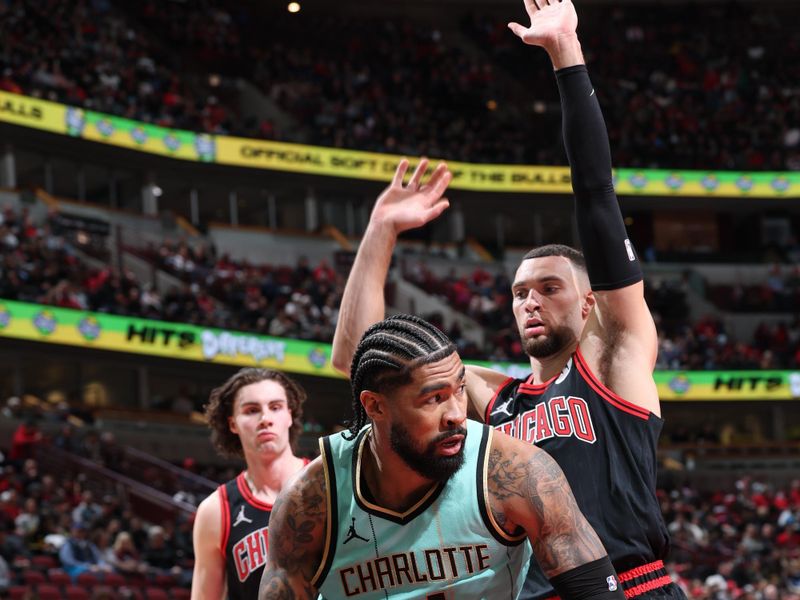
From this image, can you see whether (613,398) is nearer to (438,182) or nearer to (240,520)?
(438,182)

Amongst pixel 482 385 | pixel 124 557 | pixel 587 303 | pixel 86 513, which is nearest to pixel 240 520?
pixel 482 385

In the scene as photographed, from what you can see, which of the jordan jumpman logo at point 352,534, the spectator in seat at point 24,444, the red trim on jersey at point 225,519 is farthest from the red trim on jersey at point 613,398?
the spectator in seat at point 24,444

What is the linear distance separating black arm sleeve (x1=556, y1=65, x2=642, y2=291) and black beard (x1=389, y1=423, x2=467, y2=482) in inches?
42.6

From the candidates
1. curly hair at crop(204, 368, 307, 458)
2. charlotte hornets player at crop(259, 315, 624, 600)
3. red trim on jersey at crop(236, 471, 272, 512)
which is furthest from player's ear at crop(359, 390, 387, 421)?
curly hair at crop(204, 368, 307, 458)

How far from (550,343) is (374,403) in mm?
1185

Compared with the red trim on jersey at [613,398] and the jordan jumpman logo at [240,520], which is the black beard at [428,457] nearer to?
the red trim on jersey at [613,398]

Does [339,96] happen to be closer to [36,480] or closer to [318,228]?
[318,228]

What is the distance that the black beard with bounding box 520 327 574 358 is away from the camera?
4.83 m

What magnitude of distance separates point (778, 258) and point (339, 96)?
15.5 meters

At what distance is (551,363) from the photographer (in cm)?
494

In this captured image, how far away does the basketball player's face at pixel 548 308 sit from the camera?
15.9 ft

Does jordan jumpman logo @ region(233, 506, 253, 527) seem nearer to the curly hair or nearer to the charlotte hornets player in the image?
the curly hair

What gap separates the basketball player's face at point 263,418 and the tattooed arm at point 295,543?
2417 millimetres

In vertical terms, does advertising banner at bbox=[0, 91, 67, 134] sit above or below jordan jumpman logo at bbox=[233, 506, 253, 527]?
above
